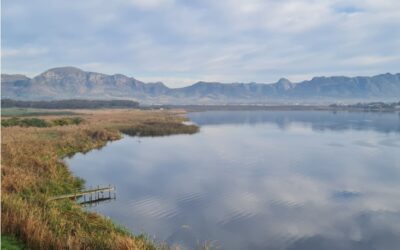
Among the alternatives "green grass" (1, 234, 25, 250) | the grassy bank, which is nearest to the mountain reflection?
the grassy bank

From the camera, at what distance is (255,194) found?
33.0 metres

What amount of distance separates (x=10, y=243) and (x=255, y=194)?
869 inches

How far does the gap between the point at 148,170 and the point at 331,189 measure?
19.3 m

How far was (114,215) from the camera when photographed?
1034 inches

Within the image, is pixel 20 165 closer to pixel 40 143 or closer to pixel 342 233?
pixel 40 143

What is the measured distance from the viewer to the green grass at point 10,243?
1377cm

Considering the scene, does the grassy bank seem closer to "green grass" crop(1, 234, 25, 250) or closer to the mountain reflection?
"green grass" crop(1, 234, 25, 250)

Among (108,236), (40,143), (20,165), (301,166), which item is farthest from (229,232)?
(40,143)

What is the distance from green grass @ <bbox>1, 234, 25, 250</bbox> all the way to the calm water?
929 cm

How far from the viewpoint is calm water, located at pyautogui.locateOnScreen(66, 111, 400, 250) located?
23672mm

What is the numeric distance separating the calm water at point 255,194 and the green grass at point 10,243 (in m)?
9.29

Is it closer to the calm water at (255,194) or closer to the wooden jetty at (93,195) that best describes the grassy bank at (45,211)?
the wooden jetty at (93,195)

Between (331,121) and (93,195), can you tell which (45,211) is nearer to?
(93,195)

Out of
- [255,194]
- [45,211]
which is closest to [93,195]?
[45,211]
